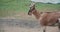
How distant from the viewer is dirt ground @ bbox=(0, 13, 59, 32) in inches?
103

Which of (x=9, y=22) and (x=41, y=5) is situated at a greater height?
(x=41, y=5)

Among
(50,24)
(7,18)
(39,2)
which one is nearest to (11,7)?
(7,18)

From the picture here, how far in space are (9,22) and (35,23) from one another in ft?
1.04

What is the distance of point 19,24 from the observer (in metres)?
2.64

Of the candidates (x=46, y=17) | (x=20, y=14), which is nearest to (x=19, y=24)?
(x=20, y=14)

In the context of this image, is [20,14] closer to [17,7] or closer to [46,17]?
[17,7]

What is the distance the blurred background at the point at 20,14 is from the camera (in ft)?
8.55

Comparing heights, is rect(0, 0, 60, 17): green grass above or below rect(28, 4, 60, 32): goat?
above

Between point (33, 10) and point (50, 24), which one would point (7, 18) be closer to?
point (33, 10)

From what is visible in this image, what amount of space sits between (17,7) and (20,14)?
92 mm

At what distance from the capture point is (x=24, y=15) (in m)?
2.62

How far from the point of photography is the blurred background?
→ 8.55 feet

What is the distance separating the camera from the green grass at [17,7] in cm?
260

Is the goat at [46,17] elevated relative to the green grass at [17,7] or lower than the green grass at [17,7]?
lower
